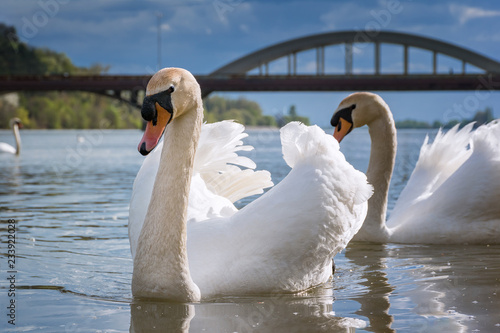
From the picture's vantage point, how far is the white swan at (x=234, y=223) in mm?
4160

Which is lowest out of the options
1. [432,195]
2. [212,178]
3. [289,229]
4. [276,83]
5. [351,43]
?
[289,229]

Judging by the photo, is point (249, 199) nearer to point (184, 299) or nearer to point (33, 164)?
point (184, 299)

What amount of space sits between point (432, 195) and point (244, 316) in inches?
138

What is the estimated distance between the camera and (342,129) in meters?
7.29

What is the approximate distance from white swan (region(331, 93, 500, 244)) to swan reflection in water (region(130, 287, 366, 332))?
8.79ft

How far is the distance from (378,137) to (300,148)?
293cm

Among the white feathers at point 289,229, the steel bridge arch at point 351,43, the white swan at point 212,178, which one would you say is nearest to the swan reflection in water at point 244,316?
the white feathers at point 289,229

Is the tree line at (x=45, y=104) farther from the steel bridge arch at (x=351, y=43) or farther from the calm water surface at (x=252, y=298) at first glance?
the calm water surface at (x=252, y=298)

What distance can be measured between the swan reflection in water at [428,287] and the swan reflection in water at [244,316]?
235 mm

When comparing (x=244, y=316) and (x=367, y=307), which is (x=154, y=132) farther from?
(x=367, y=307)

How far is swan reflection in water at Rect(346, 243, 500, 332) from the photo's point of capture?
4039 millimetres

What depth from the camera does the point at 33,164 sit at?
20.3 meters

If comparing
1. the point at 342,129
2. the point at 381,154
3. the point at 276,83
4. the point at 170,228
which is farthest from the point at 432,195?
the point at 276,83

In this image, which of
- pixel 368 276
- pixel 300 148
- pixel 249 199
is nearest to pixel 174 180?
pixel 300 148
